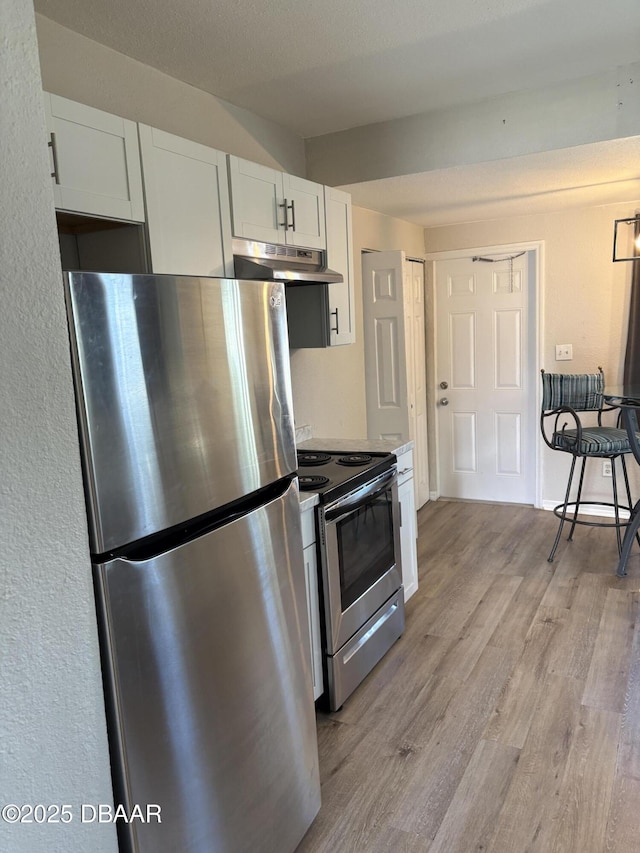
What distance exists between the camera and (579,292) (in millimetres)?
4609

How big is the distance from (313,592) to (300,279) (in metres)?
1.29

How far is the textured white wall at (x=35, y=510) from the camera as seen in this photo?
992 mm

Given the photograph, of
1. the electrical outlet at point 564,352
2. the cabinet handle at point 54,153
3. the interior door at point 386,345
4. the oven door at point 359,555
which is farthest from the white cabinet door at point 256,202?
the electrical outlet at point 564,352

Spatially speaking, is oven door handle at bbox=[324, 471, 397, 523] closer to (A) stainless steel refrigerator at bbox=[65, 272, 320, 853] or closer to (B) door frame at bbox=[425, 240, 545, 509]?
(A) stainless steel refrigerator at bbox=[65, 272, 320, 853]

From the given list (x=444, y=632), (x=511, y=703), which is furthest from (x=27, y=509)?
(x=444, y=632)

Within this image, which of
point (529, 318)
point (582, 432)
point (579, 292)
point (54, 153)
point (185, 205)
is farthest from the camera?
point (529, 318)

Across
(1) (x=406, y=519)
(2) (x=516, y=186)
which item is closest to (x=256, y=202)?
(1) (x=406, y=519)

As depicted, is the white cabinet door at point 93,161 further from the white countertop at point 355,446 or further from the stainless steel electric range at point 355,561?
the white countertop at point 355,446

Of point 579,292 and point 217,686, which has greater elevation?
Answer: point 579,292

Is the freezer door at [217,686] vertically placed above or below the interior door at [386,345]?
below

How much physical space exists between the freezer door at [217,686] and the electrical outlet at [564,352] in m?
3.59

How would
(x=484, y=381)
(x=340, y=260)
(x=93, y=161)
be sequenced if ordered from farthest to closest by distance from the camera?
(x=484, y=381) < (x=340, y=260) < (x=93, y=161)

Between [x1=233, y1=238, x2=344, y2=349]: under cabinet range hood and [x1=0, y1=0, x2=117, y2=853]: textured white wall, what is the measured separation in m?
1.43

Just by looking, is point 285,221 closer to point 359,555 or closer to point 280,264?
point 280,264
